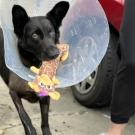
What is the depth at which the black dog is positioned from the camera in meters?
3.31

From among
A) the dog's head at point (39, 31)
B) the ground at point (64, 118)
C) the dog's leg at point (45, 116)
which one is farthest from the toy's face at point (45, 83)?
the ground at point (64, 118)

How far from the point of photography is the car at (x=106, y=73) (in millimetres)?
3984

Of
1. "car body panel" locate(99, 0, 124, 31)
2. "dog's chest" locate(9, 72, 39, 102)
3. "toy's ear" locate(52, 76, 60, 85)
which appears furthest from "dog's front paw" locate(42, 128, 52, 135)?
"car body panel" locate(99, 0, 124, 31)

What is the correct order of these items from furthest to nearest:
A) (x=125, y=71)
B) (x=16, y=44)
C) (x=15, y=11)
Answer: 1. (x=16, y=44)
2. (x=15, y=11)
3. (x=125, y=71)

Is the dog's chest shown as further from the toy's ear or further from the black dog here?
the toy's ear

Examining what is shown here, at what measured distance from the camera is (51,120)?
4.25 m

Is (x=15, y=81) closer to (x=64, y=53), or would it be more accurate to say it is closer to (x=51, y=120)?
(x=64, y=53)

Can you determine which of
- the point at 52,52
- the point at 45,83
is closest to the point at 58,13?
the point at 52,52

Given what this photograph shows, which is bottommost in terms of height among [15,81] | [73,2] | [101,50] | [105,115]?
[105,115]

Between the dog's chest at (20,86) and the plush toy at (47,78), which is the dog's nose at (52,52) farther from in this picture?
the dog's chest at (20,86)

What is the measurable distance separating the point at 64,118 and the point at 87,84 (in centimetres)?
43

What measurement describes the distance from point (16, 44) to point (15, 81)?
0.31m

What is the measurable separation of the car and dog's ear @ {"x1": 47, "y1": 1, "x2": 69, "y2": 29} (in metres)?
0.58

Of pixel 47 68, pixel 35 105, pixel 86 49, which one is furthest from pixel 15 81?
pixel 35 105
